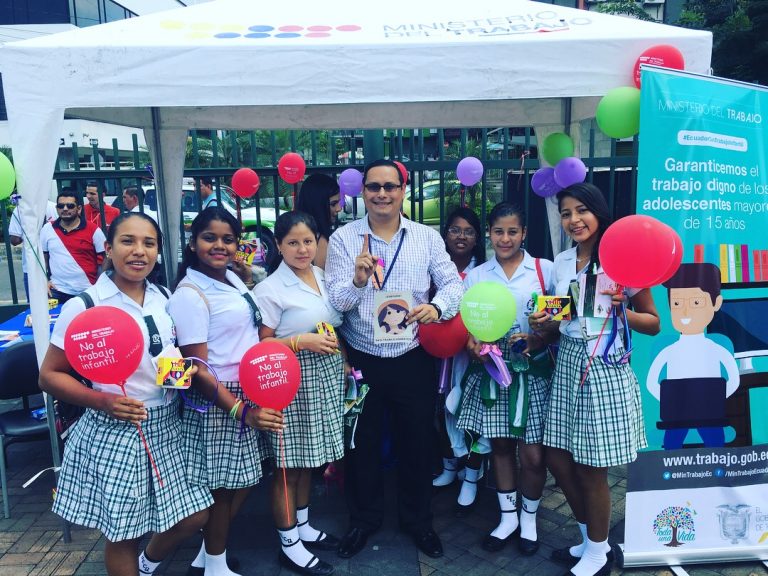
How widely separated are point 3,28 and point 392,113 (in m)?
24.9

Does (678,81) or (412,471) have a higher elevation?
(678,81)

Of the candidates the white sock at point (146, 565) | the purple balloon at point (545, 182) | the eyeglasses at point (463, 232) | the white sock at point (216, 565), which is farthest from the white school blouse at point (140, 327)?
the purple balloon at point (545, 182)

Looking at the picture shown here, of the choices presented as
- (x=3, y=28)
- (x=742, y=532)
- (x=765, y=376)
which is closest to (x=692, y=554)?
(x=742, y=532)

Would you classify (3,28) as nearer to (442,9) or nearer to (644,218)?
(442,9)

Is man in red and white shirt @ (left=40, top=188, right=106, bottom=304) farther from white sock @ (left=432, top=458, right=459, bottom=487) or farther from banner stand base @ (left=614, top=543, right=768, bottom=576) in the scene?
banner stand base @ (left=614, top=543, right=768, bottom=576)

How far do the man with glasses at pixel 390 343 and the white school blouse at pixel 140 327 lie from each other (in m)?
0.82

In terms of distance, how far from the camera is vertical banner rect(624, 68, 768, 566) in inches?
106

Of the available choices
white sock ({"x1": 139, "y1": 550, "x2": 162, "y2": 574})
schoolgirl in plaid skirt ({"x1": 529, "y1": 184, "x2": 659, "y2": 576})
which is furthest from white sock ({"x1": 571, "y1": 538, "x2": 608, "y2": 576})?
white sock ({"x1": 139, "y1": 550, "x2": 162, "y2": 574})

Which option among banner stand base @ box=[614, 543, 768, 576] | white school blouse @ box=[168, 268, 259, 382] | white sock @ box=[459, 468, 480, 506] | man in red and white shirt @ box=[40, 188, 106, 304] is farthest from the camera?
man in red and white shirt @ box=[40, 188, 106, 304]

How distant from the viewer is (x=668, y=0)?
85.6 feet

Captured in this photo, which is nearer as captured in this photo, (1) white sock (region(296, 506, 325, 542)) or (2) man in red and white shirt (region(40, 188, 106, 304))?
(1) white sock (region(296, 506, 325, 542))

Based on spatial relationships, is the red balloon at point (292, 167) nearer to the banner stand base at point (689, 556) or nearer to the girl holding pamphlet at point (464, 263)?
the girl holding pamphlet at point (464, 263)

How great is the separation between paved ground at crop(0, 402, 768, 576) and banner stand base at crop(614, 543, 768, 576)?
4cm

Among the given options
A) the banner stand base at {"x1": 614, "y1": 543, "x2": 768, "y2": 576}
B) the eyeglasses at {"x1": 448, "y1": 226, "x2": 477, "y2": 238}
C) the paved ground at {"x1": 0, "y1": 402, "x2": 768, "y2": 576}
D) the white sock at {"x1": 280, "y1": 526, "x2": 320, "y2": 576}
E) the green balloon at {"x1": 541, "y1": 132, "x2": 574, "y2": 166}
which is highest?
the green balloon at {"x1": 541, "y1": 132, "x2": 574, "y2": 166}
